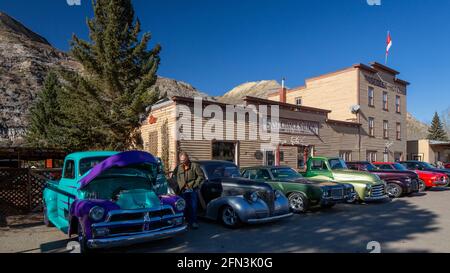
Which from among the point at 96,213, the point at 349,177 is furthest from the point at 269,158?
the point at 96,213

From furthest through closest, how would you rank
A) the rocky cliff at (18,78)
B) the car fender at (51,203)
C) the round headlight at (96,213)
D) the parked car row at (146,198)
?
the rocky cliff at (18,78)
the car fender at (51,203)
the parked car row at (146,198)
the round headlight at (96,213)

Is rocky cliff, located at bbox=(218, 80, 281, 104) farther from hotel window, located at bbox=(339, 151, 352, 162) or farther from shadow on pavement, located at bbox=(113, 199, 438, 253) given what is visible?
shadow on pavement, located at bbox=(113, 199, 438, 253)

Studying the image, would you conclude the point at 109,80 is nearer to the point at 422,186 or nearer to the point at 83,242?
the point at 83,242

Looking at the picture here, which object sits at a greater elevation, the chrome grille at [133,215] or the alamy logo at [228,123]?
the alamy logo at [228,123]

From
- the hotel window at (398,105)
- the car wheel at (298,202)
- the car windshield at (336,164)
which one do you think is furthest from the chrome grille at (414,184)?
the hotel window at (398,105)

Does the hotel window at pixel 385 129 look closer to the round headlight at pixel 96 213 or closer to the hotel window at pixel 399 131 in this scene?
the hotel window at pixel 399 131

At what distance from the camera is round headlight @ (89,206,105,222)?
5184mm

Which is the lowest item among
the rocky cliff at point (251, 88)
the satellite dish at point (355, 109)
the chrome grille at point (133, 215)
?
the chrome grille at point (133, 215)

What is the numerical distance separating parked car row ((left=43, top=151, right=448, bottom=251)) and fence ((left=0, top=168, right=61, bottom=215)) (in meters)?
2.30

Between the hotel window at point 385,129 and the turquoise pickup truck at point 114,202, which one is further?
the hotel window at point 385,129

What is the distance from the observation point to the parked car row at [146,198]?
531cm

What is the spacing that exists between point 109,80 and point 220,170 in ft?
27.3
